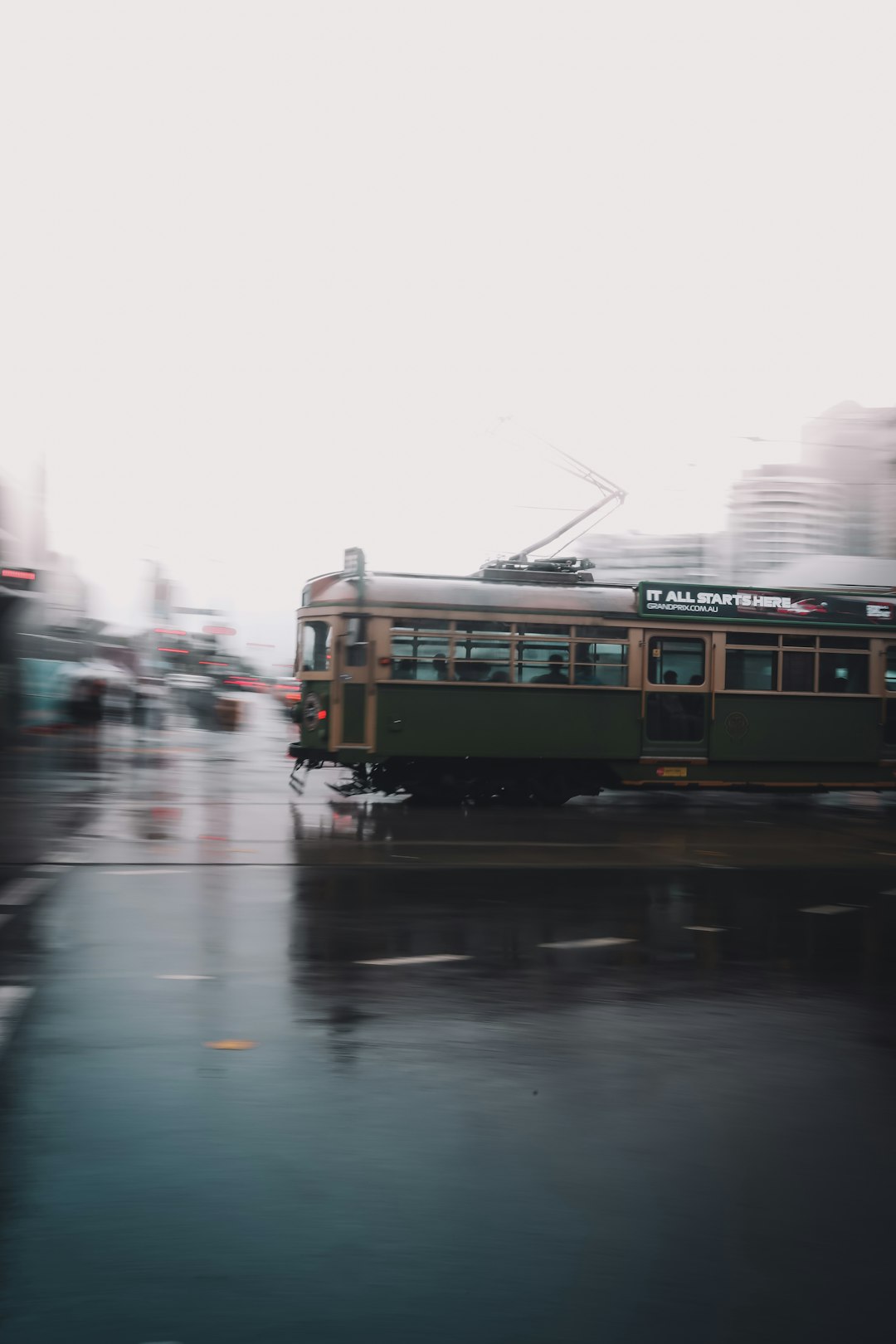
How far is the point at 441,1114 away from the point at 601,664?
1266 cm

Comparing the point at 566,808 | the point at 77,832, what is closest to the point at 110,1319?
the point at 77,832

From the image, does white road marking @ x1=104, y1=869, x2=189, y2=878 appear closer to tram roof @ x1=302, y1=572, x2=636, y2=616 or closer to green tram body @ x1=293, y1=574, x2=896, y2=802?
green tram body @ x1=293, y1=574, x2=896, y2=802

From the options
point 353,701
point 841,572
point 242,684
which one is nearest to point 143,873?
point 353,701

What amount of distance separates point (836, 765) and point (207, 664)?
6315 cm

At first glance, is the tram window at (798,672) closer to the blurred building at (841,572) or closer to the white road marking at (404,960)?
the white road marking at (404,960)

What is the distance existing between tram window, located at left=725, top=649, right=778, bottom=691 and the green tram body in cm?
2

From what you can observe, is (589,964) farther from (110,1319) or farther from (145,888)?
(110,1319)

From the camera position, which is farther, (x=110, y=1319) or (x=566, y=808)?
(x=566, y=808)

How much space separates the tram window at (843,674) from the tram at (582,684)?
2 centimetres

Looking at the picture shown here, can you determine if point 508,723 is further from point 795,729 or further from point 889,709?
point 889,709

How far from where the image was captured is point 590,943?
804cm

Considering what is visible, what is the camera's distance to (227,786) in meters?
18.4

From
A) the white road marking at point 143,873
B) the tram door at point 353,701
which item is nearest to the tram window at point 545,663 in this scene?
the tram door at point 353,701

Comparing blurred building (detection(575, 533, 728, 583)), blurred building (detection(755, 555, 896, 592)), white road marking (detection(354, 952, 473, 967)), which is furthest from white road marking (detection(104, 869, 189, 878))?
blurred building (detection(575, 533, 728, 583))
